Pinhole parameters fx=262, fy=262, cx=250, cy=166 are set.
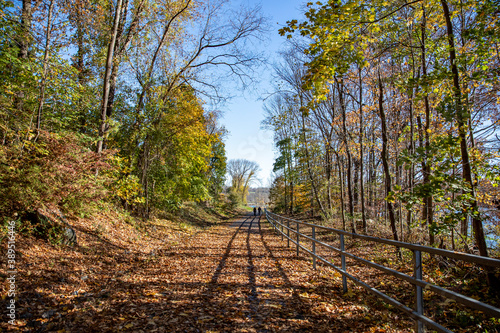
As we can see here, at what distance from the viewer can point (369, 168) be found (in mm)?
22938

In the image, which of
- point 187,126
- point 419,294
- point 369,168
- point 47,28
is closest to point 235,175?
point 369,168

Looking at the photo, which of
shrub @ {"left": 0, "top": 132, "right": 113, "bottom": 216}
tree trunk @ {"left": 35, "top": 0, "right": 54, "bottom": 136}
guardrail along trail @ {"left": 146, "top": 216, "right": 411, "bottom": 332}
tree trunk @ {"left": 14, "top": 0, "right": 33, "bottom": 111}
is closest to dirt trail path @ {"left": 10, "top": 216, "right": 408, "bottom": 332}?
guardrail along trail @ {"left": 146, "top": 216, "right": 411, "bottom": 332}

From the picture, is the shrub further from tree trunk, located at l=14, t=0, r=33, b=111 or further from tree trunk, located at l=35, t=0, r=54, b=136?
tree trunk, located at l=14, t=0, r=33, b=111

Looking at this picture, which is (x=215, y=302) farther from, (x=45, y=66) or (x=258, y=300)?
(x=45, y=66)

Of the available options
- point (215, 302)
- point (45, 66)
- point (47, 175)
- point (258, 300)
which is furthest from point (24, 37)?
point (258, 300)

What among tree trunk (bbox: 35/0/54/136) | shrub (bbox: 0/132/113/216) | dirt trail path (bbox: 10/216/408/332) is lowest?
dirt trail path (bbox: 10/216/408/332)

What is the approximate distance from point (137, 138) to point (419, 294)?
11995 mm

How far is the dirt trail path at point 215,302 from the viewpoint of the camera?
3.66 meters

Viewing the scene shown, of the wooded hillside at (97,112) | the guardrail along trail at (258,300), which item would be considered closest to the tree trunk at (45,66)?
the wooded hillside at (97,112)

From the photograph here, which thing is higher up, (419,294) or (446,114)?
(446,114)

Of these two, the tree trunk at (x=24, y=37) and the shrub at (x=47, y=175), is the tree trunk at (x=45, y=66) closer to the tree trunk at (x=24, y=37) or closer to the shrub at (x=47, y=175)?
the tree trunk at (x=24, y=37)

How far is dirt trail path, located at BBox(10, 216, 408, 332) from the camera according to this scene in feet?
12.0

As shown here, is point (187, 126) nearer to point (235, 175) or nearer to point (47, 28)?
point (47, 28)

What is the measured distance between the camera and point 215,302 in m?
4.56
